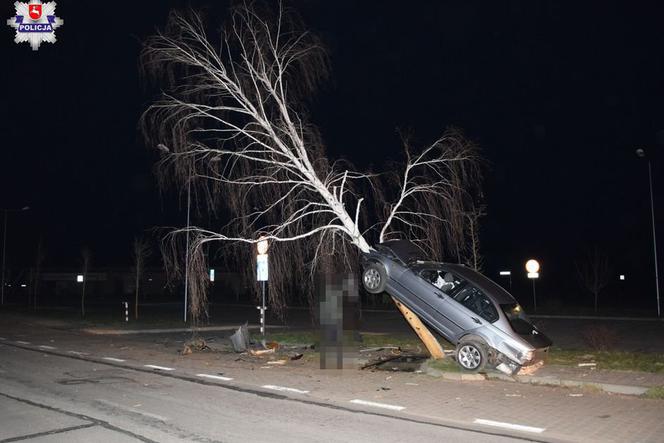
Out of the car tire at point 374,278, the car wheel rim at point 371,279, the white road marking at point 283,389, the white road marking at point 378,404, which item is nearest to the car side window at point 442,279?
the car tire at point 374,278

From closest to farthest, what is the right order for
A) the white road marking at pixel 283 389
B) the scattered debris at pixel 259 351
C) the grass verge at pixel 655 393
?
1. the grass verge at pixel 655 393
2. the white road marking at pixel 283 389
3. the scattered debris at pixel 259 351

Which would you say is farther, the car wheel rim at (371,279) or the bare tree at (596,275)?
the bare tree at (596,275)

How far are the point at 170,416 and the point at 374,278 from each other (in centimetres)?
645

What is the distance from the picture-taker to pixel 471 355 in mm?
11938

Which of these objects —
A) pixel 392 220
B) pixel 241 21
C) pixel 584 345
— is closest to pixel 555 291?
pixel 584 345

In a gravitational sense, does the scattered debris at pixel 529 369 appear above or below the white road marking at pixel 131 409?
below

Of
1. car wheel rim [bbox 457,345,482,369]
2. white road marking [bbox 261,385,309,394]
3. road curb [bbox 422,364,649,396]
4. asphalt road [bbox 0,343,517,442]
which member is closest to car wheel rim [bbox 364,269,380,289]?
road curb [bbox 422,364,649,396]

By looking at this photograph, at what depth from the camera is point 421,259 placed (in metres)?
13.9

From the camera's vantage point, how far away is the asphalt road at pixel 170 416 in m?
7.38

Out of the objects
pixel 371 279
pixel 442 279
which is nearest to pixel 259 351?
pixel 371 279

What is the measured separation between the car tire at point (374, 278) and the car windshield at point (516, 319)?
→ 2844 millimetres

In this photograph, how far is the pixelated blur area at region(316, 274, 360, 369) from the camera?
13.8 m

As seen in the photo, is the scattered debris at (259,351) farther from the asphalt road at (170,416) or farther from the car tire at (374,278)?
the asphalt road at (170,416)

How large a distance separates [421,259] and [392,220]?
1817 mm
